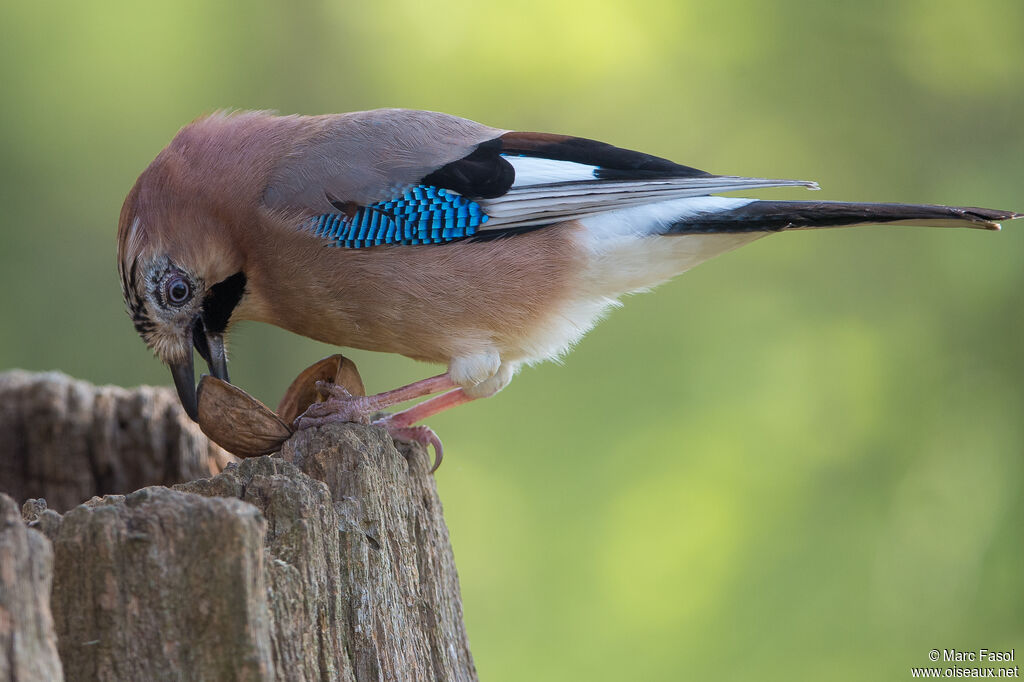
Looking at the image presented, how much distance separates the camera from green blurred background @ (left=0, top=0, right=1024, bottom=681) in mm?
5430

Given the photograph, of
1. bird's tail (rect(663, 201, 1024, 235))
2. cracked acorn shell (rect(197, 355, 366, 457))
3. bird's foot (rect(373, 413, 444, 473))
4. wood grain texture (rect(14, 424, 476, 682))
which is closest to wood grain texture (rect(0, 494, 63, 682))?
wood grain texture (rect(14, 424, 476, 682))

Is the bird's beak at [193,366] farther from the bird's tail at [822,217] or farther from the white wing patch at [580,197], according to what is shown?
the bird's tail at [822,217]

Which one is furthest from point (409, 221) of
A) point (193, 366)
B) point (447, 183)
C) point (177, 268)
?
point (193, 366)

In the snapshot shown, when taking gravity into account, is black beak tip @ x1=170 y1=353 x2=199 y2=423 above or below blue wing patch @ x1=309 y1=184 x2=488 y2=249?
below

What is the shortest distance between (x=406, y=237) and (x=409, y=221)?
0.06m

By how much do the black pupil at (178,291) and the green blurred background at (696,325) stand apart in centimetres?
250

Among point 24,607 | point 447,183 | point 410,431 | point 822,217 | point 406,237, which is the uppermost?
point 447,183

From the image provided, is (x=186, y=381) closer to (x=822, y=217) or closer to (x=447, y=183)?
(x=447, y=183)

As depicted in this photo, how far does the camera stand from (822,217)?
348cm

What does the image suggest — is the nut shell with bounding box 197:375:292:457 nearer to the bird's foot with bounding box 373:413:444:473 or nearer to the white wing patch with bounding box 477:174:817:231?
the bird's foot with bounding box 373:413:444:473

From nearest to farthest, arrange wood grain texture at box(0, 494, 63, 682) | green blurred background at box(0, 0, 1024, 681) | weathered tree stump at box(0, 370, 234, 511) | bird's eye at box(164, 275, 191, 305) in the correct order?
wood grain texture at box(0, 494, 63, 682) → bird's eye at box(164, 275, 191, 305) → weathered tree stump at box(0, 370, 234, 511) → green blurred background at box(0, 0, 1024, 681)

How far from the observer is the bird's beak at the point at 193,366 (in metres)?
3.85

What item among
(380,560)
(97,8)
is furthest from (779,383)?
(97,8)

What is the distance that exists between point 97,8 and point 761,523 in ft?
19.5
